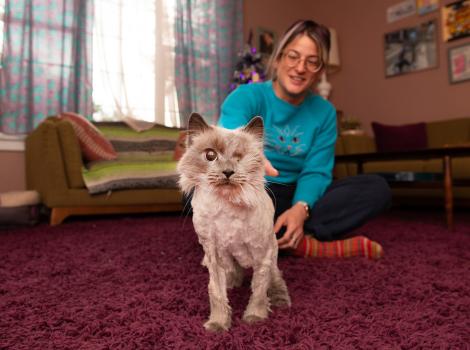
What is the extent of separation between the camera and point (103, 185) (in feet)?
7.61

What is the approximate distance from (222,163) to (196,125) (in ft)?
0.37

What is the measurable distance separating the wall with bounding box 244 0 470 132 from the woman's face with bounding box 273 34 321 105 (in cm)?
312

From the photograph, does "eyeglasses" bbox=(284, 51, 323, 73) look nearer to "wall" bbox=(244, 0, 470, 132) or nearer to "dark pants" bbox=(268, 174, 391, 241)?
"dark pants" bbox=(268, 174, 391, 241)

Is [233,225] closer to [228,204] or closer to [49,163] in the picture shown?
[228,204]

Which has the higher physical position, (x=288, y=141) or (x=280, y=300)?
(x=288, y=141)

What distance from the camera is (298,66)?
125cm

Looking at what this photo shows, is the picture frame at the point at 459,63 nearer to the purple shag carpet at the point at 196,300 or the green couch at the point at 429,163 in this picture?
the green couch at the point at 429,163

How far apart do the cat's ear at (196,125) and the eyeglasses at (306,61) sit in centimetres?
66

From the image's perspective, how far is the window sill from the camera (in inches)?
108

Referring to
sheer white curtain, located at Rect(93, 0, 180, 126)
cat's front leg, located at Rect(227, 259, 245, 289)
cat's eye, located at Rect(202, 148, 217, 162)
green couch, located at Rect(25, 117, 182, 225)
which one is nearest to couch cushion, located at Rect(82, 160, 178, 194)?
green couch, located at Rect(25, 117, 182, 225)

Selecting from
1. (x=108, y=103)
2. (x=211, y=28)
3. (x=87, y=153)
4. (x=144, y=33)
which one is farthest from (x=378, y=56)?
(x=87, y=153)

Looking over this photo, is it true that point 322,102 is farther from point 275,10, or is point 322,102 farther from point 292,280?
point 275,10

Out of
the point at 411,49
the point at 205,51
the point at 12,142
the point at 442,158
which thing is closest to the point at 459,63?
the point at 411,49

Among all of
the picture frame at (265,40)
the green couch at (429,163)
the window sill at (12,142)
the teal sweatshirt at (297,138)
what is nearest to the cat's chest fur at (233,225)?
the teal sweatshirt at (297,138)
